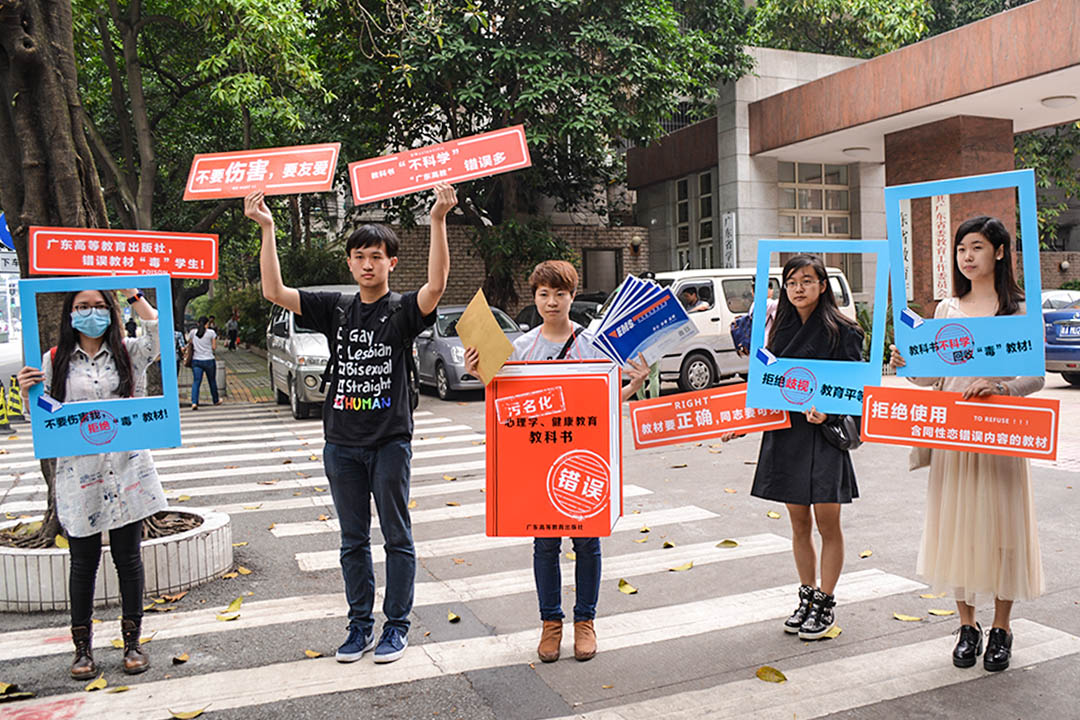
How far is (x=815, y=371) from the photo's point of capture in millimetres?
3746

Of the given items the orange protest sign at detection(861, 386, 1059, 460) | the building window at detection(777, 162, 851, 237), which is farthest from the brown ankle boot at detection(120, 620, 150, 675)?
the building window at detection(777, 162, 851, 237)

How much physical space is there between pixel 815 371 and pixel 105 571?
3.86m

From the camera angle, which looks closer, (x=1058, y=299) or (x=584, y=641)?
(x=584, y=641)

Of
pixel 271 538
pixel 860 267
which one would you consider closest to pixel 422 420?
pixel 271 538

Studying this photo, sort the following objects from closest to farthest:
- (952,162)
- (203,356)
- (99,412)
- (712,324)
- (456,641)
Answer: (99,412), (456,641), (712,324), (203,356), (952,162)

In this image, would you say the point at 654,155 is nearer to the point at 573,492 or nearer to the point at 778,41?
the point at 778,41

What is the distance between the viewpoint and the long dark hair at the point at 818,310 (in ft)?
12.6

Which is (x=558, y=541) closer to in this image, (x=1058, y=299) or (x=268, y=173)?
(x=268, y=173)

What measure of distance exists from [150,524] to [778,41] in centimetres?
2267

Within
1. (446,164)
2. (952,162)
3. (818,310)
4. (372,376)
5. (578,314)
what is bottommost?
(372,376)

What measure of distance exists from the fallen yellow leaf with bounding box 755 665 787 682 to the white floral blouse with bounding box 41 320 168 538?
2.70m

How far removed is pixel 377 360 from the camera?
12.4ft

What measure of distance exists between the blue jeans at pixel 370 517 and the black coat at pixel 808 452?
1636mm

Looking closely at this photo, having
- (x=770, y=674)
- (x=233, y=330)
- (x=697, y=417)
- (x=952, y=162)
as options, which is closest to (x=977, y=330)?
(x=697, y=417)
